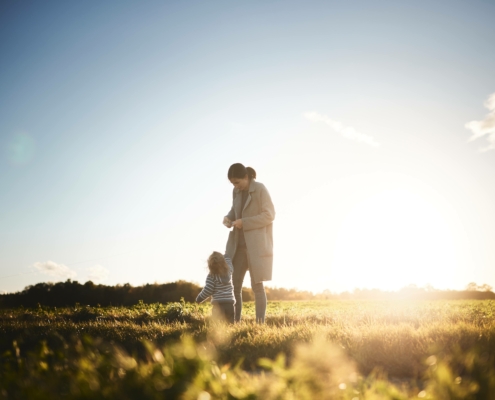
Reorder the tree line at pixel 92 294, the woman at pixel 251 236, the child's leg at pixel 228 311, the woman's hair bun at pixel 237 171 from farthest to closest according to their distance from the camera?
the tree line at pixel 92 294, the woman's hair bun at pixel 237 171, the woman at pixel 251 236, the child's leg at pixel 228 311

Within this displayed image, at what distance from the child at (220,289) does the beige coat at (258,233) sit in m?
0.44

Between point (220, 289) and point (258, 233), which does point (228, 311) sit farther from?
point (258, 233)

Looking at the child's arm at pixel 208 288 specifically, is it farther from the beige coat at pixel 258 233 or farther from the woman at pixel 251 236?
the beige coat at pixel 258 233

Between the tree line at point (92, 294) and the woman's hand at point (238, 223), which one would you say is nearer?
the woman's hand at point (238, 223)

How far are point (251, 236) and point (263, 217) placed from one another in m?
0.41

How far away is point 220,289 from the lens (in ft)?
20.8

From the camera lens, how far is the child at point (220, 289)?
6.32 meters

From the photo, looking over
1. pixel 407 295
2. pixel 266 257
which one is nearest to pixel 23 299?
pixel 266 257

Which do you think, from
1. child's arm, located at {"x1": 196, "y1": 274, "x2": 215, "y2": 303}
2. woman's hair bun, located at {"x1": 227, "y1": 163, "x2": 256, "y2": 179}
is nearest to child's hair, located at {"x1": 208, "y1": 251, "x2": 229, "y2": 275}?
child's arm, located at {"x1": 196, "y1": 274, "x2": 215, "y2": 303}

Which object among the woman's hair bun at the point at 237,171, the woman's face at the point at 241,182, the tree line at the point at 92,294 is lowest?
the tree line at the point at 92,294

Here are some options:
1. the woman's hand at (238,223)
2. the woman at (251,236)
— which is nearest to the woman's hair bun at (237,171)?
the woman at (251,236)

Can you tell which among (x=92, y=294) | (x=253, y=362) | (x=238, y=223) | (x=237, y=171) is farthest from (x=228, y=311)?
(x=92, y=294)

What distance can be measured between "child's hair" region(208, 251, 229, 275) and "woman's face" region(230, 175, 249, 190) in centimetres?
136

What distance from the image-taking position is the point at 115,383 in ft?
5.23
